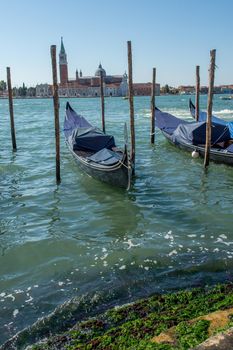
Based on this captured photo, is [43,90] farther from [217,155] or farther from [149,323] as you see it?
[149,323]

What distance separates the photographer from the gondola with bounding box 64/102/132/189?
8.79 metres

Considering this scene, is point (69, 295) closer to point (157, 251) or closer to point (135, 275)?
point (135, 275)

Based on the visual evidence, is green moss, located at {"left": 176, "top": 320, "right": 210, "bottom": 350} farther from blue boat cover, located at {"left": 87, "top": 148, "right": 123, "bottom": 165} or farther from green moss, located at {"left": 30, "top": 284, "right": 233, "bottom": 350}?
blue boat cover, located at {"left": 87, "top": 148, "right": 123, "bottom": 165}

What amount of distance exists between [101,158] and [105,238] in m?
3.55

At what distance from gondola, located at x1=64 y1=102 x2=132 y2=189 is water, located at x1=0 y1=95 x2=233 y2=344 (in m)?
0.28

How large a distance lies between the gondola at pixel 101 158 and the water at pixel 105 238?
28 cm

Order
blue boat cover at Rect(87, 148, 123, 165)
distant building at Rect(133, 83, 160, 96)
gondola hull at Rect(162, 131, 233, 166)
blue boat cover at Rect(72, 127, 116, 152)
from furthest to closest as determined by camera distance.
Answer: distant building at Rect(133, 83, 160, 96), blue boat cover at Rect(72, 127, 116, 152), gondola hull at Rect(162, 131, 233, 166), blue boat cover at Rect(87, 148, 123, 165)

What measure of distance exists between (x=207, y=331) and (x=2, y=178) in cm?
835

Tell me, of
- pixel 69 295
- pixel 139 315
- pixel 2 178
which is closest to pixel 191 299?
pixel 139 315

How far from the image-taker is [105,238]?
652 cm

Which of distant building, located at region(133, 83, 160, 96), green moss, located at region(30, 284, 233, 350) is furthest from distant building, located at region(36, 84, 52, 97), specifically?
green moss, located at region(30, 284, 233, 350)

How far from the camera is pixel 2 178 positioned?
1081cm

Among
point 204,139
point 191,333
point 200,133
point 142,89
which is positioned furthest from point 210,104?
point 142,89

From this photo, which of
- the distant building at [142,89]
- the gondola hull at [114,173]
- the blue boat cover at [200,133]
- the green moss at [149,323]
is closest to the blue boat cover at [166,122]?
the blue boat cover at [200,133]
